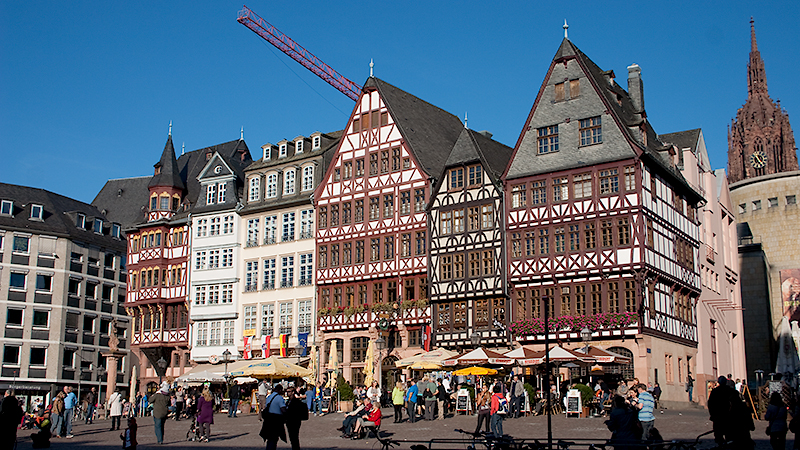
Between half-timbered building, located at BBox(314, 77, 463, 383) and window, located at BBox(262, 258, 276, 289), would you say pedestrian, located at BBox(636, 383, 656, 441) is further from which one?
window, located at BBox(262, 258, 276, 289)

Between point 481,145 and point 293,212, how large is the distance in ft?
38.2

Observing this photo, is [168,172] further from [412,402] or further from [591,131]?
[412,402]

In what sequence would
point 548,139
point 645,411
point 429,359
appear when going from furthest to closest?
1. point 548,139
2. point 429,359
3. point 645,411

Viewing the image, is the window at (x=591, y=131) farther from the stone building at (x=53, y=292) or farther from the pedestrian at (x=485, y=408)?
the stone building at (x=53, y=292)

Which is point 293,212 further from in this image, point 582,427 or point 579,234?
point 582,427

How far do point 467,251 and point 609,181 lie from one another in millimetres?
7700

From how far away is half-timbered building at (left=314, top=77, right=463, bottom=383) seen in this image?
45062 mm

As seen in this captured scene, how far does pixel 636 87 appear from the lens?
45875 mm

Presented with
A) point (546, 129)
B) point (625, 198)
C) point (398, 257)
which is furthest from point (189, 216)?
point (625, 198)

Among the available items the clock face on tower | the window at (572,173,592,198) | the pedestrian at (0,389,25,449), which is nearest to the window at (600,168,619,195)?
the window at (572,173,592,198)

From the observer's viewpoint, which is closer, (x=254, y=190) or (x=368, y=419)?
(x=368, y=419)

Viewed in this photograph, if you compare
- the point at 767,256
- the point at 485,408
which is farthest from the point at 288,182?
the point at 767,256

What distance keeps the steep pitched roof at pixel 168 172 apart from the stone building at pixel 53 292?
33.4ft

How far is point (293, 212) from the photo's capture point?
50.6 m
